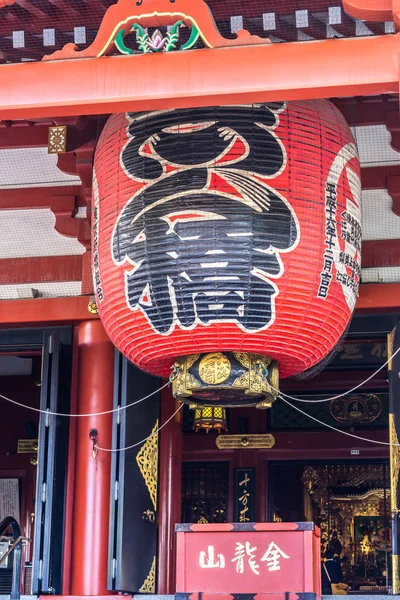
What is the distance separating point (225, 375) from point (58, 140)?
6.12ft

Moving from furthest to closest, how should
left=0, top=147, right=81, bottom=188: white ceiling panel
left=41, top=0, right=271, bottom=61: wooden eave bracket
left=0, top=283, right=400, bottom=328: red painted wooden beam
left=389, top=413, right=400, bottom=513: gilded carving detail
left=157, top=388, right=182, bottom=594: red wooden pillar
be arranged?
1. left=157, top=388, right=182, bottom=594: red wooden pillar
2. left=0, top=283, right=400, bottom=328: red painted wooden beam
3. left=389, top=413, right=400, bottom=513: gilded carving detail
4. left=0, top=147, right=81, bottom=188: white ceiling panel
5. left=41, top=0, right=271, bottom=61: wooden eave bracket

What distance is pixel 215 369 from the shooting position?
16.9 ft

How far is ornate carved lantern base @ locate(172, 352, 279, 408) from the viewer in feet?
16.9

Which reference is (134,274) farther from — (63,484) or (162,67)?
(63,484)

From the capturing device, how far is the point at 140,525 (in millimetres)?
7012

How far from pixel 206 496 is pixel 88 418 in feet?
11.8

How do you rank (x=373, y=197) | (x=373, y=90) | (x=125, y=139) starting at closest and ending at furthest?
1. (x=373, y=90)
2. (x=125, y=139)
3. (x=373, y=197)

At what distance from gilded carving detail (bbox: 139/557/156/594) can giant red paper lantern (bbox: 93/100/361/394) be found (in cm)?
239

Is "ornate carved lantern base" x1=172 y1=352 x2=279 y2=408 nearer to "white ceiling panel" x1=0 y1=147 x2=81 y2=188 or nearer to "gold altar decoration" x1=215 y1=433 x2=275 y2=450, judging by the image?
"white ceiling panel" x1=0 y1=147 x2=81 y2=188

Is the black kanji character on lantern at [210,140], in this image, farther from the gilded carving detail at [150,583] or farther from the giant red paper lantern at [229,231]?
the gilded carving detail at [150,583]

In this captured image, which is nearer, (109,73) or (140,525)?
(109,73)

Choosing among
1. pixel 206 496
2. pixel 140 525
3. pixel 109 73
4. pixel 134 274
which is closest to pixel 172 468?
pixel 140 525

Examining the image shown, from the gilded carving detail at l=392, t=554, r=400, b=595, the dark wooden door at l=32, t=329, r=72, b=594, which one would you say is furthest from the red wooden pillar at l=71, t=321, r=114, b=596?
the gilded carving detail at l=392, t=554, r=400, b=595

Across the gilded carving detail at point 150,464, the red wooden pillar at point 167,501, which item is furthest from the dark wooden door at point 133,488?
the red wooden pillar at point 167,501
